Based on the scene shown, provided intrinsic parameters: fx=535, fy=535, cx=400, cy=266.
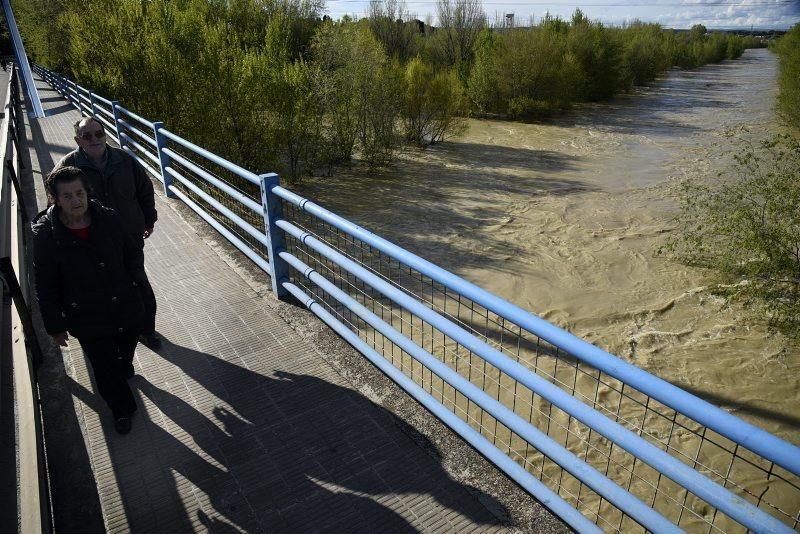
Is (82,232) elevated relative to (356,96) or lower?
lower

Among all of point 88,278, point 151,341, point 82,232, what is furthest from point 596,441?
point 82,232

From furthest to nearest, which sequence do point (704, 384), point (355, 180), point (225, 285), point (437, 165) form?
point (437, 165) < point (355, 180) < point (704, 384) < point (225, 285)

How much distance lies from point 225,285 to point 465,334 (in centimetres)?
309

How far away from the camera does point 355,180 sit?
16516 millimetres

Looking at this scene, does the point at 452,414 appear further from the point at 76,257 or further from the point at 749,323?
the point at 749,323

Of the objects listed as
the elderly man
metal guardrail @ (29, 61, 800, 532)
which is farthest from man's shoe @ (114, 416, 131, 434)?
metal guardrail @ (29, 61, 800, 532)

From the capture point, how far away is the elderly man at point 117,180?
3514mm

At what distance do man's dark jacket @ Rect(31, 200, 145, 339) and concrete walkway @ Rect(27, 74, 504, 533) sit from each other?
674 millimetres

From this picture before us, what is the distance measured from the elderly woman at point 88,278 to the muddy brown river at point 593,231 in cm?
650

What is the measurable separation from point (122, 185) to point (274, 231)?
3.71 feet

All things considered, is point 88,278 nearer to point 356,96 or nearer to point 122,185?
point 122,185

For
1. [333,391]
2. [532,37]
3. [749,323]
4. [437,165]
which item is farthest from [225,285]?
[532,37]

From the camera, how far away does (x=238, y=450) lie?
303 cm

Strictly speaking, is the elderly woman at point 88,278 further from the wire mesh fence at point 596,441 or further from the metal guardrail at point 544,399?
the wire mesh fence at point 596,441
